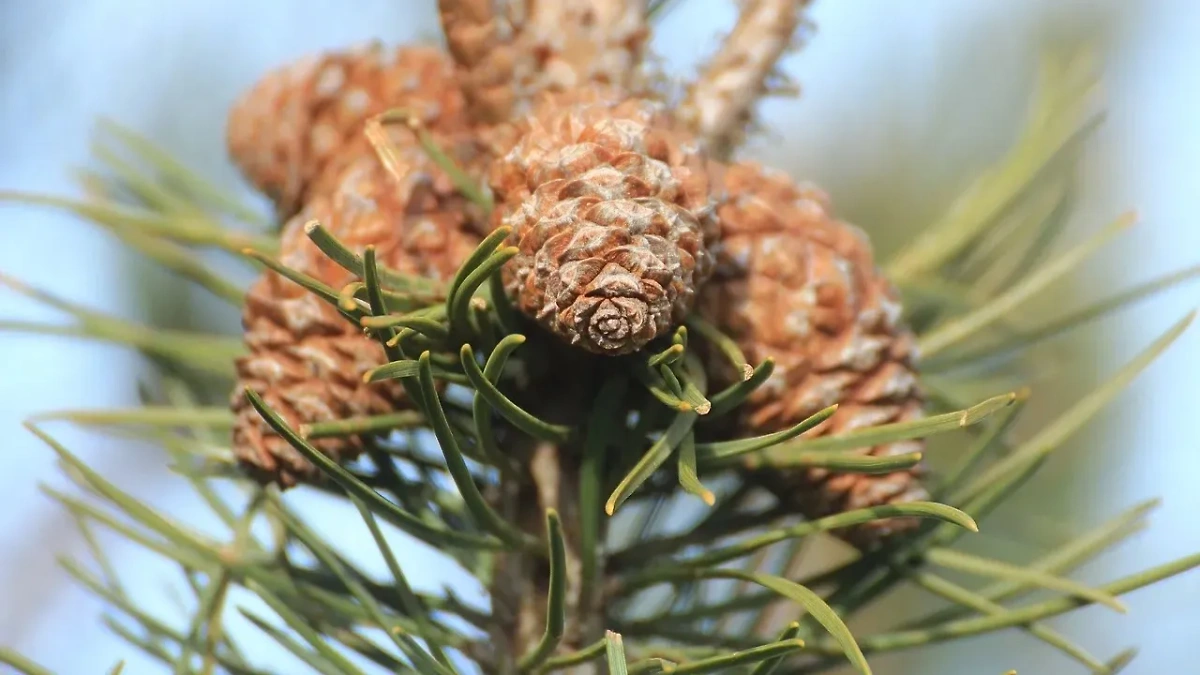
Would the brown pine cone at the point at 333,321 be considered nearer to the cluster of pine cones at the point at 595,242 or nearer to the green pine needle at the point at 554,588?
the cluster of pine cones at the point at 595,242

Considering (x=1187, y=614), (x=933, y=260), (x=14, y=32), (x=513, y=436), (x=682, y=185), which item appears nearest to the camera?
(x=682, y=185)

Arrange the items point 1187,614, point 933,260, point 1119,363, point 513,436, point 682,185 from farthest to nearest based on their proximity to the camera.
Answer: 1. point 1187,614
2. point 1119,363
3. point 933,260
4. point 513,436
5. point 682,185

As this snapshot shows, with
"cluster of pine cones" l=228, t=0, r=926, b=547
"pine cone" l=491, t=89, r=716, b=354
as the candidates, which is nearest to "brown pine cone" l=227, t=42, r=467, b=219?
"cluster of pine cones" l=228, t=0, r=926, b=547

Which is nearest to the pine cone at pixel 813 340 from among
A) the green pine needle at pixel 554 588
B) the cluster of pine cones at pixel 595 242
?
the cluster of pine cones at pixel 595 242

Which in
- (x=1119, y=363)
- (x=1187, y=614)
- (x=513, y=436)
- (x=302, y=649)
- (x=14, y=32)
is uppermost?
(x=1119, y=363)

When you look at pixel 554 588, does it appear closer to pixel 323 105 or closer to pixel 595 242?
pixel 595 242

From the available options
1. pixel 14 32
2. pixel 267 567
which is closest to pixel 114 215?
pixel 267 567

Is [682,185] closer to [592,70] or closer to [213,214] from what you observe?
[592,70]
